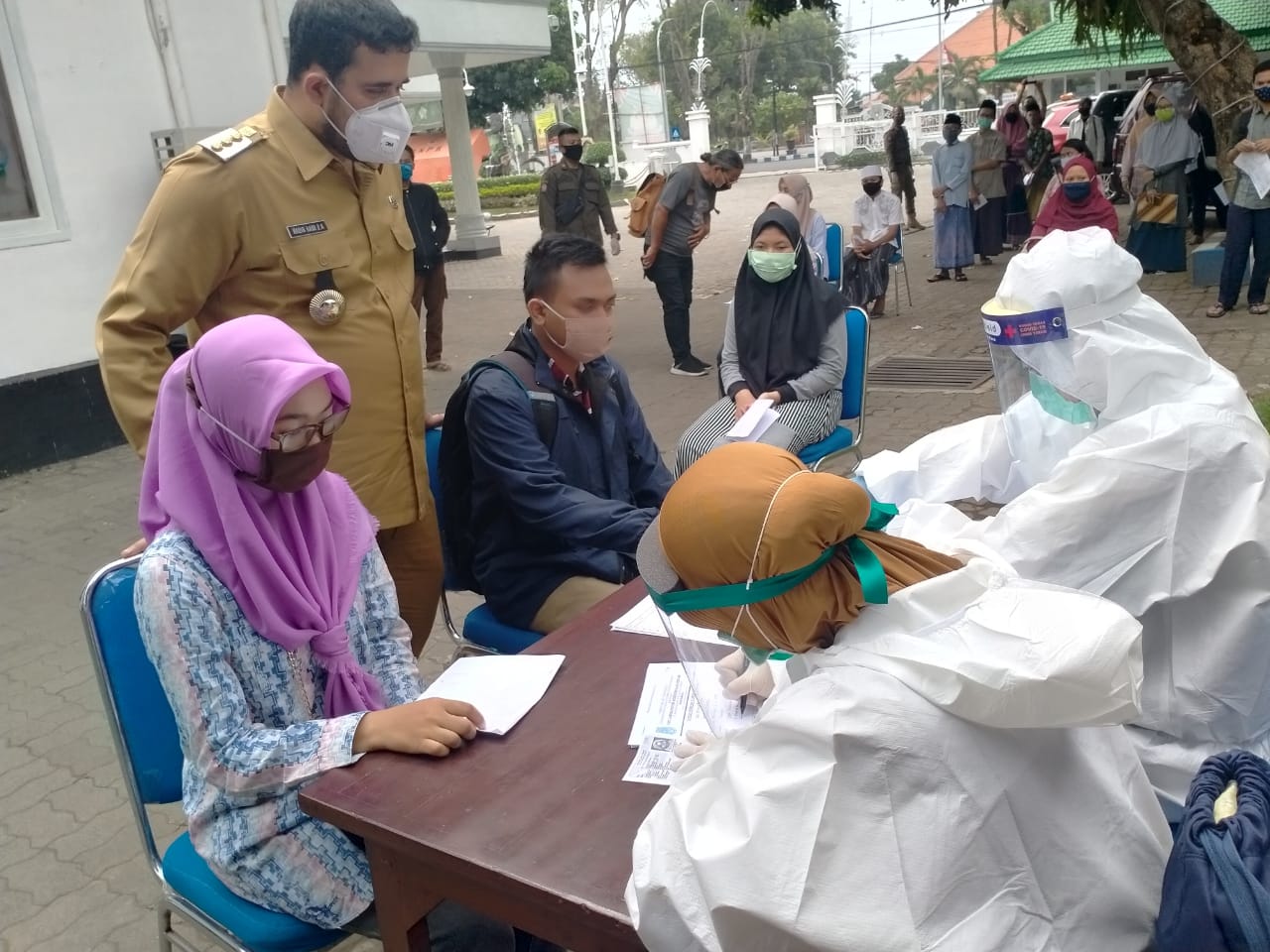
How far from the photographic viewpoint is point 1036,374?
2.43 metres

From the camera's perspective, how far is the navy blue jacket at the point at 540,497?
2.60 metres

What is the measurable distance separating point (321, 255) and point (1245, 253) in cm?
751

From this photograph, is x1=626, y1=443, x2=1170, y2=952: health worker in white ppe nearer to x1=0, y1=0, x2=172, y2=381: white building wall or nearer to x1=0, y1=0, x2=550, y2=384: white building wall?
x1=0, y1=0, x2=550, y2=384: white building wall

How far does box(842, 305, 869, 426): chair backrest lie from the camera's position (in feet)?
14.1

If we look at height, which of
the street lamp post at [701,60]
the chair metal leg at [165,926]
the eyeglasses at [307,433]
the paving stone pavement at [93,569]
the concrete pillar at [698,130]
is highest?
the street lamp post at [701,60]

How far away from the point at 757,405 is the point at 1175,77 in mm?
11275

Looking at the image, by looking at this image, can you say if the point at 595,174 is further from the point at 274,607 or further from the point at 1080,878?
the point at 1080,878

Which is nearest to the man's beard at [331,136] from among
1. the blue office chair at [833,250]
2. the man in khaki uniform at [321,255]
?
the man in khaki uniform at [321,255]

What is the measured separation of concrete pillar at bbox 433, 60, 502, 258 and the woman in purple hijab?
12.6m

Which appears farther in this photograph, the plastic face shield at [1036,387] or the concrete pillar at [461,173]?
the concrete pillar at [461,173]

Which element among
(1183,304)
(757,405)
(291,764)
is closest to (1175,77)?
(1183,304)

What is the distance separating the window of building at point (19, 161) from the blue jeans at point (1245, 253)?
789 centimetres

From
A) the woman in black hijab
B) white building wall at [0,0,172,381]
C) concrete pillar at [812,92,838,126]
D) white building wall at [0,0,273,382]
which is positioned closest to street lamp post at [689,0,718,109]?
concrete pillar at [812,92,838,126]

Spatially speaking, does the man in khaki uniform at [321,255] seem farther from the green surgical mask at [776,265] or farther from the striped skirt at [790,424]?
the green surgical mask at [776,265]
